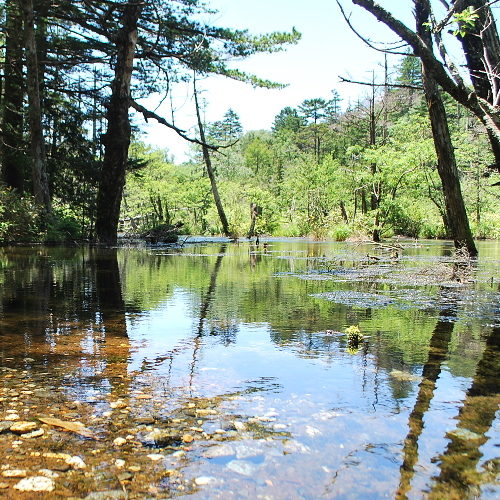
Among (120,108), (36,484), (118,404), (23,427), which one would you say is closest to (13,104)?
(120,108)

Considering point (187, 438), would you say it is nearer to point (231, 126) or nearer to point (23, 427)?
point (23, 427)

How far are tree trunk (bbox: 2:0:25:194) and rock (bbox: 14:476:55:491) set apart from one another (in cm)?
1674

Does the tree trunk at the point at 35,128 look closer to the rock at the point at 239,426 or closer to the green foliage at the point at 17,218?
the green foliage at the point at 17,218

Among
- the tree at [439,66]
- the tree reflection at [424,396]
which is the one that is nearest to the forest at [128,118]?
the tree at [439,66]

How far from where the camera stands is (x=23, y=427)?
1919 mm

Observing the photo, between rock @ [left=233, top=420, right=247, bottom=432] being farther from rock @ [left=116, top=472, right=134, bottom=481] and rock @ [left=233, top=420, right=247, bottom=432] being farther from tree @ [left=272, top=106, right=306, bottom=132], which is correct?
tree @ [left=272, top=106, right=306, bottom=132]

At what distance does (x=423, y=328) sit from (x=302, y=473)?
8.28 feet

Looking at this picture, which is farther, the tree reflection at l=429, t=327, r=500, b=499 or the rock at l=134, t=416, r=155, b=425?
the rock at l=134, t=416, r=155, b=425

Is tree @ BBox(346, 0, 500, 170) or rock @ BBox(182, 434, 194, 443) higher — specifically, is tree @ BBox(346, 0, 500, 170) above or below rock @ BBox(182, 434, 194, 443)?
above

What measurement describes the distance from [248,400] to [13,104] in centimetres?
1883

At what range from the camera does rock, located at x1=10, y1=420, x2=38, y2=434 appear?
1888 mm

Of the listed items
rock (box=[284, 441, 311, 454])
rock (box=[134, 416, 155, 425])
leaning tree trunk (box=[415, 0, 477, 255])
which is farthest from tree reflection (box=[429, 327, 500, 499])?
leaning tree trunk (box=[415, 0, 477, 255])

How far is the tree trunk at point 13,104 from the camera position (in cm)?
1681

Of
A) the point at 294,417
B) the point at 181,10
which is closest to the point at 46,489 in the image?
the point at 294,417
